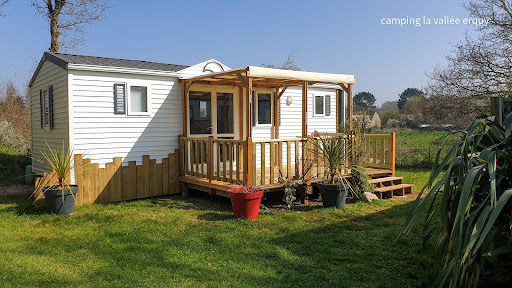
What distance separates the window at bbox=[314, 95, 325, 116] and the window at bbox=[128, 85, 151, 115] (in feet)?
15.2

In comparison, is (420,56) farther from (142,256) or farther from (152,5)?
(142,256)

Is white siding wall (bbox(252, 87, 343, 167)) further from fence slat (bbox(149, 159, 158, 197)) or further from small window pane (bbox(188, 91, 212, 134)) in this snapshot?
fence slat (bbox(149, 159, 158, 197))

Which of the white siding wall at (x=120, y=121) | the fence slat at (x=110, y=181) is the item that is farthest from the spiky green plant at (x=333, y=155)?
the fence slat at (x=110, y=181)

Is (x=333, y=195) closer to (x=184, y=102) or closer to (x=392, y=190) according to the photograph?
(x=392, y=190)

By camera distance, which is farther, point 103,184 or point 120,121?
point 120,121

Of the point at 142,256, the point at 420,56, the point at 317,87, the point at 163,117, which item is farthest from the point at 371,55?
the point at 142,256

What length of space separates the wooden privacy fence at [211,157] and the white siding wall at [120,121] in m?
0.44

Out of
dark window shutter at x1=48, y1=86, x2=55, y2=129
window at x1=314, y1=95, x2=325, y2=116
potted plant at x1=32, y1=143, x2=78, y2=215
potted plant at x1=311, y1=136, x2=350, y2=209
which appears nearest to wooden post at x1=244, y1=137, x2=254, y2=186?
potted plant at x1=311, y1=136, x2=350, y2=209

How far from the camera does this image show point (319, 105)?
10.3 m

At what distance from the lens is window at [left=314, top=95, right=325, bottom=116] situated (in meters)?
10.2

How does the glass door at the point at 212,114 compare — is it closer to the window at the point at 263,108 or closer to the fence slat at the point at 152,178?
the window at the point at 263,108

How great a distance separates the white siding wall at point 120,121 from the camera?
7.03 metres

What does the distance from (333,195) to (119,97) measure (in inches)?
181

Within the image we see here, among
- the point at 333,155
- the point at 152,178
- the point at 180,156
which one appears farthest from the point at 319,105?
the point at 152,178
